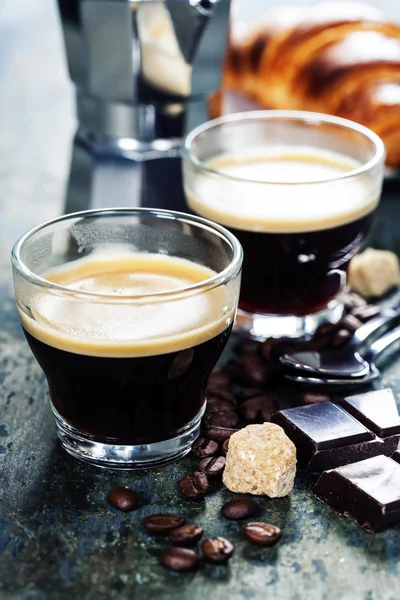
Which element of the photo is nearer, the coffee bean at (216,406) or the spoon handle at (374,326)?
the coffee bean at (216,406)

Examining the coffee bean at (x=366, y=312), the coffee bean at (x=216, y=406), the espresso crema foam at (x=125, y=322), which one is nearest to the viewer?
the espresso crema foam at (x=125, y=322)

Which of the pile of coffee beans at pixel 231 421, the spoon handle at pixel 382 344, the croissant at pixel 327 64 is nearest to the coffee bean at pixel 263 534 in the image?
the pile of coffee beans at pixel 231 421

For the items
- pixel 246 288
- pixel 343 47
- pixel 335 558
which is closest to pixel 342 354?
pixel 246 288

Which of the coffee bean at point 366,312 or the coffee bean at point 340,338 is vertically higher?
the coffee bean at point 340,338

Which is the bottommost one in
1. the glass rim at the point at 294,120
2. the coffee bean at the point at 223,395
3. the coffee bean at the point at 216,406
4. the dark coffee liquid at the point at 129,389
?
the coffee bean at the point at 223,395

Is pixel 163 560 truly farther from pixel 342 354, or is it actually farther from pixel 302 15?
pixel 302 15

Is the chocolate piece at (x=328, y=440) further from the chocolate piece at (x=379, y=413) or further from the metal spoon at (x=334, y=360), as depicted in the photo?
the metal spoon at (x=334, y=360)
